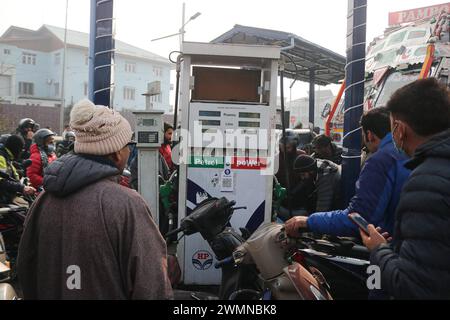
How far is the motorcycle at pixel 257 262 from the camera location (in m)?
2.39

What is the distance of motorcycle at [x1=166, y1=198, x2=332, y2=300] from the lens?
7.84ft

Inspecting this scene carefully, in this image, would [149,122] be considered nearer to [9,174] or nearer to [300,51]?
[9,174]

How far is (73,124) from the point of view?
6.13ft

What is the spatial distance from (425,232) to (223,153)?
324 centimetres

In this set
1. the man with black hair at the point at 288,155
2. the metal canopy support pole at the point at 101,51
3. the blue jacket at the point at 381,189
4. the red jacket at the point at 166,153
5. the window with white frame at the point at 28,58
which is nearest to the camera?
the blue jacket at the point at 381,189

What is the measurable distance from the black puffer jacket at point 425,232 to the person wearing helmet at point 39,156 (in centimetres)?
535

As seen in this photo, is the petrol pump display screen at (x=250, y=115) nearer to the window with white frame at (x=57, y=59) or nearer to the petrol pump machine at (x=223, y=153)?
the petrol pump machine at (x=223, y=153)

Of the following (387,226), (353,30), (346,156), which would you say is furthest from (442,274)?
(353,30)

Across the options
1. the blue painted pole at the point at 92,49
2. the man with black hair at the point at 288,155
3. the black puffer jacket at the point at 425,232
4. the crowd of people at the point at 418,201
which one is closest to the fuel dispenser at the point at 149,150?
the blue painted pole at the point at 92,49

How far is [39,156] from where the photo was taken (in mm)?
5926

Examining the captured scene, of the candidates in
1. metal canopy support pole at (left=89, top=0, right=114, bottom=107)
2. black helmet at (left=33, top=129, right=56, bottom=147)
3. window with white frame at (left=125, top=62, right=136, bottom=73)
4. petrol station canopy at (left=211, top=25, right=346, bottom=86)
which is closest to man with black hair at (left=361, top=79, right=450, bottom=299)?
metal canopy support pole at (left=89, top=0, right=114, bottom=107)

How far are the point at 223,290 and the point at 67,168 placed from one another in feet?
5.58

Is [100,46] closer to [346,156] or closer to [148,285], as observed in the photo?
[346,156]

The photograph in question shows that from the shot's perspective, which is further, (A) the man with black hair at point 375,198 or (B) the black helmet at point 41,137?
(B) the black helmet at point 41,137
